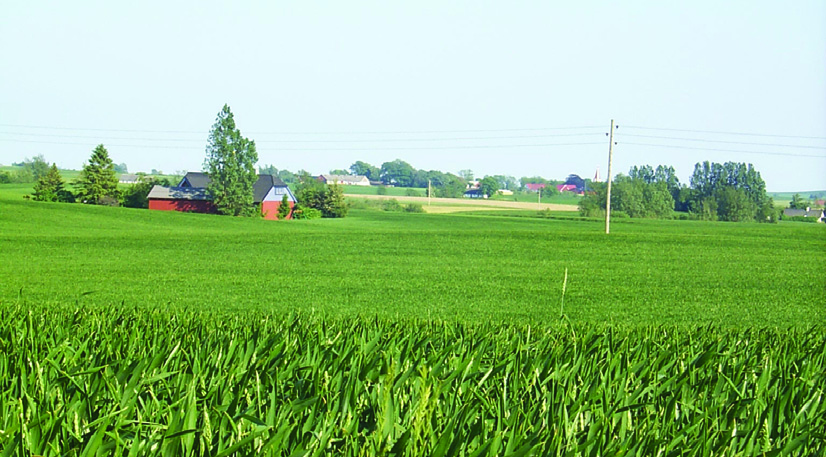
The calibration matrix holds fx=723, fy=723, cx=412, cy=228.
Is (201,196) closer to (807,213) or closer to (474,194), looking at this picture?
(474,194)

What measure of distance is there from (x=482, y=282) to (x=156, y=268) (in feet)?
24.4

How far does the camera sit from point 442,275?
16.3m

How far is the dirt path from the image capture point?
6700cm

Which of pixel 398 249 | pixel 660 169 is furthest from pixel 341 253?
pixel 660 169

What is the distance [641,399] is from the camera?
221cm

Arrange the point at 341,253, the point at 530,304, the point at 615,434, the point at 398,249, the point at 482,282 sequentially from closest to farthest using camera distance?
the point at 615,434 → the point at 530,304 → the point at 482,282 → the point at 341,253 → the point at 398,249

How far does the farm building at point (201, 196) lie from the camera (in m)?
52.9

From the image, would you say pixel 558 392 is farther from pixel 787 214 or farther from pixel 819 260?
pixel 787 214

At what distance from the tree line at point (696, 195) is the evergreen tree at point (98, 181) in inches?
1410

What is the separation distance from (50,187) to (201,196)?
1077 cm

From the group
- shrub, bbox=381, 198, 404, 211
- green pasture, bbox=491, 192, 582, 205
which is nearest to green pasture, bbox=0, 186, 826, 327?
shrub, bbox=381, 198, 404, 211

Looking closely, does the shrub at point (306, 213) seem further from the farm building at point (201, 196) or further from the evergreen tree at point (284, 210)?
the farm building at point (201, 196)

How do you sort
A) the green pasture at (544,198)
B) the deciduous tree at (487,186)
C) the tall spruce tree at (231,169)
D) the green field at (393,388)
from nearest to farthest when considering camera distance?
1. the green field at (393,388)
2. the tall spruce tree at (231,169)
3. the green pasture at (544,198)
4. the deciduous tree at (487,186)

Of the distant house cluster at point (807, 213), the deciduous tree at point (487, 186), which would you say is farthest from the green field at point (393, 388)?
the deciduous tree at point (487, 186)
